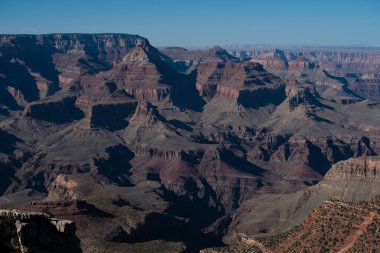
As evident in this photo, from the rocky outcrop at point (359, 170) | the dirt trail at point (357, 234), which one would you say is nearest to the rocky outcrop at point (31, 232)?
the dirt trail at point (357, 234)

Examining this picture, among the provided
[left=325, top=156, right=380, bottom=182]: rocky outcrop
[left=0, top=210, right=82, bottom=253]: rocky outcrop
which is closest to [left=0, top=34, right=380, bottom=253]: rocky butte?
[left=0, top=210, right=82, bottom=253]: rocky outcrop

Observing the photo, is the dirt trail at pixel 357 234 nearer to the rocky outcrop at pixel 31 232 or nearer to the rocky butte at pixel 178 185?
the rocky butte at pixel 178 185

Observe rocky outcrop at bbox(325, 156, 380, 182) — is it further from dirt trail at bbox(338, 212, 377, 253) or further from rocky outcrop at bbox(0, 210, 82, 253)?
rocky outcrop at bbox(0, 210, 82, 253)

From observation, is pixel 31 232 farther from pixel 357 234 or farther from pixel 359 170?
pixel 359 170

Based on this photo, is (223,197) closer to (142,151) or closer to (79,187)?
(142,151)

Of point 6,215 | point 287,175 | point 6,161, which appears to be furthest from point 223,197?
point 6,215

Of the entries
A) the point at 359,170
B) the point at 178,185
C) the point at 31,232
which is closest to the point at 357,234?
the point at 31,232
